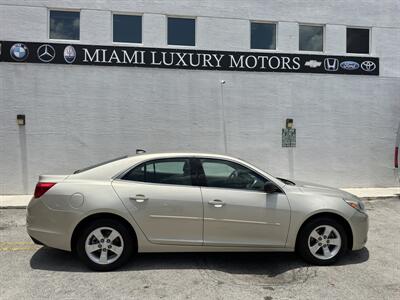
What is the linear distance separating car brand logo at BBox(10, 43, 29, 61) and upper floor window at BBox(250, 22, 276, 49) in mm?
6304

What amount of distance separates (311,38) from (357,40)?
1472 mm

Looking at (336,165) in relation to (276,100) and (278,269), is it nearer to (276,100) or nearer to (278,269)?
(276,100)

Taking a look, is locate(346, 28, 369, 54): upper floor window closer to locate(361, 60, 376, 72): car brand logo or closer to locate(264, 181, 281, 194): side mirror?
locate(361, 60, 376, 72): car brand logo

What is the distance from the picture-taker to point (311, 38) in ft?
38.3

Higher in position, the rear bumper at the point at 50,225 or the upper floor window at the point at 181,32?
the upper floor window at the point at 181,32

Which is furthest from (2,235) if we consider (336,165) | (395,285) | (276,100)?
(336,165)

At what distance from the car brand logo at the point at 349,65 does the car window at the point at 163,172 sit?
27.2ft

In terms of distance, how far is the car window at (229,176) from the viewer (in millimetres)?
5098

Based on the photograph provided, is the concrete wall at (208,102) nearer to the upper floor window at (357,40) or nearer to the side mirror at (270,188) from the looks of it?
the upper floor window at (357,40)

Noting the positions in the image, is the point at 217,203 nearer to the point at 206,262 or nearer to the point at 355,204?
the point at 206,262

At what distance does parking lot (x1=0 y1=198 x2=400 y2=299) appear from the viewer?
4250 mm

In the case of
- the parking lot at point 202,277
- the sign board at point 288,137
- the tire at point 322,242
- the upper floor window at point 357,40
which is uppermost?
the upper floor window at point 357,40

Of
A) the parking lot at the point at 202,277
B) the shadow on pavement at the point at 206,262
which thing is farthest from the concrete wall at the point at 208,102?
the shadow on pavement at the point at 206,262

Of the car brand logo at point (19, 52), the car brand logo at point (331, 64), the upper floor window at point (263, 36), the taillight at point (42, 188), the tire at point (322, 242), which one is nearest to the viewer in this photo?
the taillight at point (42, 188)
